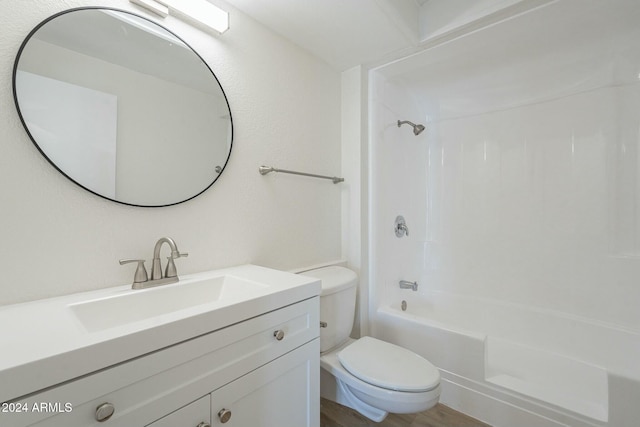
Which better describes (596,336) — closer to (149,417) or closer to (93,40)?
(149,417)

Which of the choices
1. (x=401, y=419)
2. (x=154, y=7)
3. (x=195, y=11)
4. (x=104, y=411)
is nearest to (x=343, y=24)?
(x=195, y=11)

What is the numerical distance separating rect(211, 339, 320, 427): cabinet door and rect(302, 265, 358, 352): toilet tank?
31 centimetres

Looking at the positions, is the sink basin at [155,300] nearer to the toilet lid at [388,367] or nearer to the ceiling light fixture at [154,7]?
the toilet lid at [388,367]

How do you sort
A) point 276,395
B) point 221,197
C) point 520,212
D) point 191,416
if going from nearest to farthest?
point 191,416, point 276,395, point 221,197, point 520,212

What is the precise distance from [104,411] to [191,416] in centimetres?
21

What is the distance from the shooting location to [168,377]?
2.07 ft

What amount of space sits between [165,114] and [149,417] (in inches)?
40.7

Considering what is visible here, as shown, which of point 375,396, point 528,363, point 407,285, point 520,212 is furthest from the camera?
A: point 407,285

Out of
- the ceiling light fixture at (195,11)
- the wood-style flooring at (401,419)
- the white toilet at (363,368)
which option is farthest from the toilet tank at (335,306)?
the ceiling light fixture at (195,11)

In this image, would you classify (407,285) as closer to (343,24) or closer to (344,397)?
(344,397)

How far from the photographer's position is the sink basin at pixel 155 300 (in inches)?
31.4

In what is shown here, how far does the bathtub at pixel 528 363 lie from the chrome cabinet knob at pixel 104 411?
4.98ft

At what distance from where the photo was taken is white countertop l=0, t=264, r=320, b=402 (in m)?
0.47

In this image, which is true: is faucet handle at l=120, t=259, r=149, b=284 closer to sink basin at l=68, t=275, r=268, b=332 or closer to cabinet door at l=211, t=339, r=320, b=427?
sink basin at l=68, t=275, r=268, b=332
